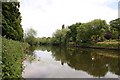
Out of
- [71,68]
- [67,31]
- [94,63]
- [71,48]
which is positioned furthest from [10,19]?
[67,31]

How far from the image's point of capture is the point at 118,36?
244 feet

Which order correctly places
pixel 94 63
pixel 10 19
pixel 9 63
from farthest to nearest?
1. pixel 10 19
2. pixel 94 63
3. pixel 9 63

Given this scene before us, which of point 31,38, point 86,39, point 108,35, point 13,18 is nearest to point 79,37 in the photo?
point 86,39

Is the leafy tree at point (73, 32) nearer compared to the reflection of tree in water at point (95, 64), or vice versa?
→ the reflection of tree in water at point (95, 64)

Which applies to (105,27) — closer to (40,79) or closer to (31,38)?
(31,38)

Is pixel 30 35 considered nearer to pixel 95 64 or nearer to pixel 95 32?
pixel 95 32

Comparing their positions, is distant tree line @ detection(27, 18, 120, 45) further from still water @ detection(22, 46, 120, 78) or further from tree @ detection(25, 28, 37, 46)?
still water @ detection(22, 46, 120, 78)

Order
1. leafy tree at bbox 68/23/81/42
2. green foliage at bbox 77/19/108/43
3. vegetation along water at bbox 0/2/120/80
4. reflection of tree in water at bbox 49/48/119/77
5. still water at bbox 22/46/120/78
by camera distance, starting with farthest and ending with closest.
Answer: leafy tree at bbox 68/23/81/42, green foliage at bbox 77/19/108/43, vegetation along water at bbox 0/2/120/80, reflection of tree in water at bbox 49/48/119/77, still water at bbox 22/46/120/78

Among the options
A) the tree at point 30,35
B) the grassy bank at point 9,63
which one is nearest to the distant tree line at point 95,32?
the tree at point 30,35

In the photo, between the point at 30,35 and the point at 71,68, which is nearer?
the point at 71,68

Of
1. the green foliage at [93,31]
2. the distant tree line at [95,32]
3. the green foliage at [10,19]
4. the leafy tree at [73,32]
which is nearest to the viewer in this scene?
the green foliage at [10,19]

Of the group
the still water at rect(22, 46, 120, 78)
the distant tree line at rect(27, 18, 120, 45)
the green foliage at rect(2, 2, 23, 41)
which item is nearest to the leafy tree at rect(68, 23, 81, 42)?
the distant tree line at rect(27, 18, 120, 45)

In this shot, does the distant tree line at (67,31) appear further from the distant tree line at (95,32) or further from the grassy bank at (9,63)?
the grassy bank at (9,63)

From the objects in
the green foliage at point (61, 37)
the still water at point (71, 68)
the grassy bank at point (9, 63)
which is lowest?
the still water at point (71, 68)
